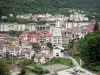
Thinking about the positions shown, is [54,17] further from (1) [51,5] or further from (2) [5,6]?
(1) [51,5]

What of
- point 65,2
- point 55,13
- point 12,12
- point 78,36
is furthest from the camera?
point 65,2

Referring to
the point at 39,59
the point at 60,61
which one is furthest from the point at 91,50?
the point at 39,59

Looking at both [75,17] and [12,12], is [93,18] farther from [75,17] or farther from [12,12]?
[12,12]

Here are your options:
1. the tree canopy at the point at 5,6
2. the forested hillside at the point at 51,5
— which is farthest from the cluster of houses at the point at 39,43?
the forested hillside at the point at 51,5

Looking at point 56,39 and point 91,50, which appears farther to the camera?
point 56,39

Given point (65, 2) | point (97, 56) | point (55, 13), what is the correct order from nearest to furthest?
point (97, 56) → point (55, 13) → point (65, 2)

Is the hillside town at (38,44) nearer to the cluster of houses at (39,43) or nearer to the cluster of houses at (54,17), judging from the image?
the cluster of houses at (39,43)

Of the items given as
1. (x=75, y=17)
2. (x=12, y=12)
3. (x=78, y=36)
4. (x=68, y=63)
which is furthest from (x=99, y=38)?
(x=75, y=17)

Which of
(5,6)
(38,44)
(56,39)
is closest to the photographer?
(38,44)

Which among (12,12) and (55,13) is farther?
(55,13)
